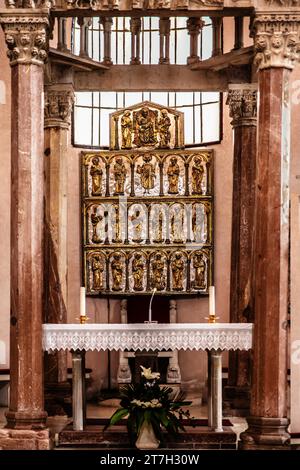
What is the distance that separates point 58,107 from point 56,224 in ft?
5.32

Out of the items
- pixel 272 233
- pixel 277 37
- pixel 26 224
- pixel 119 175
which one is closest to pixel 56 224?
pixel 119 175

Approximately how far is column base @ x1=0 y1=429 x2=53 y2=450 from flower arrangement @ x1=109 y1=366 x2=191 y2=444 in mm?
749

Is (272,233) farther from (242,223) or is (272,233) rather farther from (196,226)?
(196,226)

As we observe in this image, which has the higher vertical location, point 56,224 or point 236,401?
point 56,224

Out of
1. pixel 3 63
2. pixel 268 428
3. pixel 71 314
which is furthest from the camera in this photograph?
pixel 71 314

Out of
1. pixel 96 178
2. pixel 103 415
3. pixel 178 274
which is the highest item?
pixel 96 178

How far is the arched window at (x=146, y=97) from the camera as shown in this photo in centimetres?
1906

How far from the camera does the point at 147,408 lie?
1242 cm

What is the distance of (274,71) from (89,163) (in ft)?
21.5

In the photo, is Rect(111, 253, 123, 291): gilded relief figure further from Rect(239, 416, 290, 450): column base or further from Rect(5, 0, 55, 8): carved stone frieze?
Rect(5, 0, 55, 8): carved stone frieze

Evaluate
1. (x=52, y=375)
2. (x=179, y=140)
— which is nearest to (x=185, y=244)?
(x=179, y=140)

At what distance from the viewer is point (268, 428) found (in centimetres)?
1239

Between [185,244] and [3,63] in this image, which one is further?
[185,244]

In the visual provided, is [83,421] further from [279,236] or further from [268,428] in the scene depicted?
[279,236]
